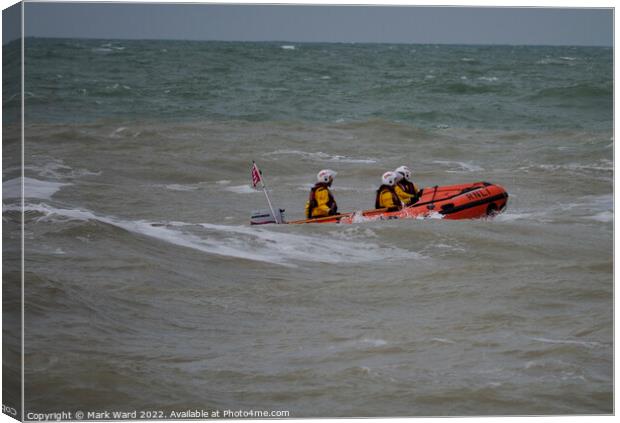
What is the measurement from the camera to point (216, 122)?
42.8 ft

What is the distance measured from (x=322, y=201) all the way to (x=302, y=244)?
5.22ft

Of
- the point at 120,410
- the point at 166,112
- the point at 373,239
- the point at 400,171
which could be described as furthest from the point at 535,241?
the point at 120,410

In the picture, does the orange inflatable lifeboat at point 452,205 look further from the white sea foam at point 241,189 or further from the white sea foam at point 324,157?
the white sea foam at point 241,189

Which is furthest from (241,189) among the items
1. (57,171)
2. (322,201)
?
(57,171)

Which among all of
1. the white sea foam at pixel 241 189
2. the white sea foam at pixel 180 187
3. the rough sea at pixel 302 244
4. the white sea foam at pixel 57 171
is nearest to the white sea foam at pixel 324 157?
the rough sea at pixel 302 244

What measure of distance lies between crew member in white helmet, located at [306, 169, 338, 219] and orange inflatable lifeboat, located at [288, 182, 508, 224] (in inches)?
8.6

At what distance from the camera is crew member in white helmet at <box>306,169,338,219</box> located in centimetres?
Result: 1178

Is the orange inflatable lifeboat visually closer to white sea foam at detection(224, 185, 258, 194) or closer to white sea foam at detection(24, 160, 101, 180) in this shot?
white sea foam at detection(24, 160, 101, 180)

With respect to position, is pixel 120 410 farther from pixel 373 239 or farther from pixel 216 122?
pixel 216 122

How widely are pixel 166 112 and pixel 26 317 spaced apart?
232 inches

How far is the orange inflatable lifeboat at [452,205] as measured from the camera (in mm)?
11758

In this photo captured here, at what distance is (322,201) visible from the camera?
11820 millimetres

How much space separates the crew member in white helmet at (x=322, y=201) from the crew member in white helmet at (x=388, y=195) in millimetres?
524

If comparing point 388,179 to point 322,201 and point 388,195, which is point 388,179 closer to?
point 388,195
